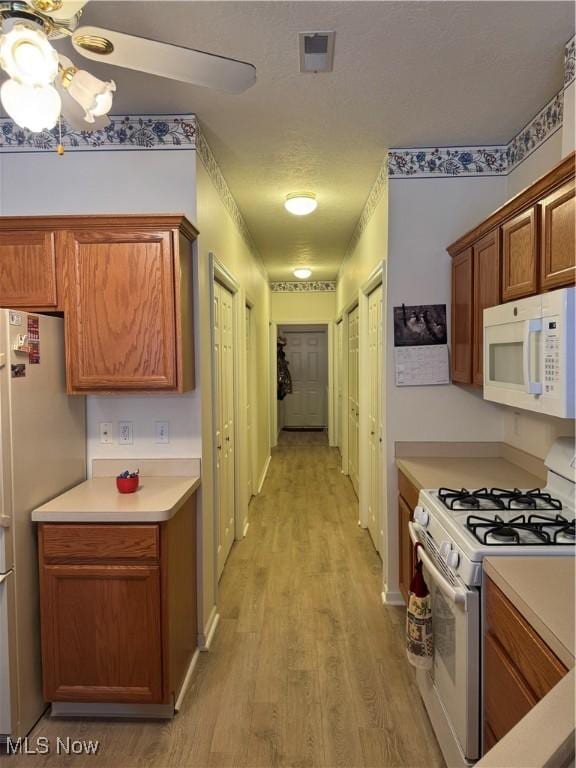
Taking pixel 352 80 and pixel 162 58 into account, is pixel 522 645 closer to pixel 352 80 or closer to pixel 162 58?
pixel 162 58

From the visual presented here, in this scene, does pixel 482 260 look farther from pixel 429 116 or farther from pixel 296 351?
pixel 296 351

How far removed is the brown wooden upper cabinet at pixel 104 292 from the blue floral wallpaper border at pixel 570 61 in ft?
5.43

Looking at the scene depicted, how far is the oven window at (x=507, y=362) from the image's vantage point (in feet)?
6.24

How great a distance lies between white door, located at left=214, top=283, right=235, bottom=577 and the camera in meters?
3.25

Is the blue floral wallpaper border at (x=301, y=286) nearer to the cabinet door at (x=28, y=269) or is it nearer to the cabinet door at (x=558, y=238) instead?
the cabinet door at (x=28, y=269)

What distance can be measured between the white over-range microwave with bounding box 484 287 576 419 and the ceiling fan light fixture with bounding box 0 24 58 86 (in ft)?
5.08

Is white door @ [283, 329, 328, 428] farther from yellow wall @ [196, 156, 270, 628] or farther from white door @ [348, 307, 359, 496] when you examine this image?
yellow wall @ [196, 156, 270, 628]

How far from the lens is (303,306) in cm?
769

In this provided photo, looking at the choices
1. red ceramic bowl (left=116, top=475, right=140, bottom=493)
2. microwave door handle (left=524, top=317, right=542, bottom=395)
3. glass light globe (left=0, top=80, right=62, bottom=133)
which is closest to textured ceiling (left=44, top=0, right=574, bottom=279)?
glass light globe (left=0, top=80, right=62, bottom=133)

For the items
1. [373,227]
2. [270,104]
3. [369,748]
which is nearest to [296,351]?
[373,227]

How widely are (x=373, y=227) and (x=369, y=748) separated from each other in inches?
118

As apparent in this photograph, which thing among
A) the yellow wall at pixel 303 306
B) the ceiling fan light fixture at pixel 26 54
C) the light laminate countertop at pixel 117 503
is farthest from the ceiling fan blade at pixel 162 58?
the yellow wall at pixel 303 306

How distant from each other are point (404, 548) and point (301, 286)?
5469 mm

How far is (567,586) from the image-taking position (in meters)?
1.36
